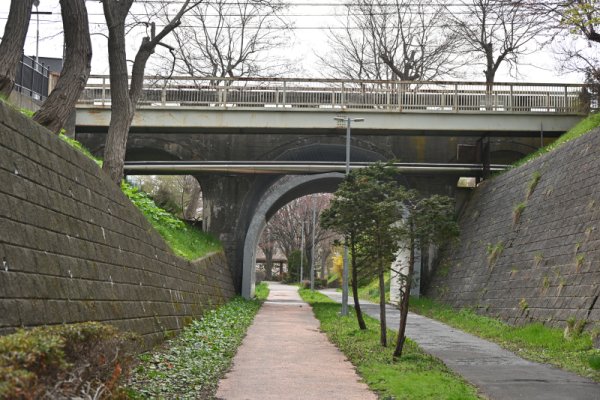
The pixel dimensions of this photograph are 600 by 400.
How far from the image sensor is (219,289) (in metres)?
24.9

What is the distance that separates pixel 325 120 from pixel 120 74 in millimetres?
12467

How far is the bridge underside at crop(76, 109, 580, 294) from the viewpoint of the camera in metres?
28.4

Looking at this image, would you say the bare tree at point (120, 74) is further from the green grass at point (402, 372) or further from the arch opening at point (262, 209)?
the arch opening at point (262, 209)

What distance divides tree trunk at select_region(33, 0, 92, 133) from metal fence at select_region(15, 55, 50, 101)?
10209 millimetres

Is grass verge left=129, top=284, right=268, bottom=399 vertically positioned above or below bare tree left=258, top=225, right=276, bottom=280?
below

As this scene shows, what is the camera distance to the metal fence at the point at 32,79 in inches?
942

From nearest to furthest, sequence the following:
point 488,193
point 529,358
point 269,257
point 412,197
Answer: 1. point 529,358
2. point 412,197
3. point 488,193
4. point 269,257

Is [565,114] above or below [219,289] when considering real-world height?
above

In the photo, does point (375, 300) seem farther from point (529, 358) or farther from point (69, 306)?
point (69, 306)

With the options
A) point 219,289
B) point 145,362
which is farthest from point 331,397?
point 219,289

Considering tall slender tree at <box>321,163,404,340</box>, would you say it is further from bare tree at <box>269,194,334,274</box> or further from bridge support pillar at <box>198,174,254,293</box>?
bare tree at <box>269,194,334,274</box>

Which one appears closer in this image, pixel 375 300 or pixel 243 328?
pixel 243 328

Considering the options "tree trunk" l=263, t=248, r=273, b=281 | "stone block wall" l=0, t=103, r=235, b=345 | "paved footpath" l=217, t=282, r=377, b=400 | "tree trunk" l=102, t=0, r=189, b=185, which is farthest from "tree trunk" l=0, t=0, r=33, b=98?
"tree trunk" l=263, t=248, r=273, b=281

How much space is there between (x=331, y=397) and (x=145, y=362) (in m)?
2.76
